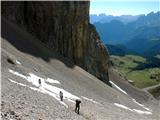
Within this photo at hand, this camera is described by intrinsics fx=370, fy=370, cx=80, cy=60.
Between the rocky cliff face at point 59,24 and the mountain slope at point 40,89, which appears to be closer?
the mountain slope at point 40,89

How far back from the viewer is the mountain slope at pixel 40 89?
1400 inches

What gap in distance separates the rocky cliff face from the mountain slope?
838 cm

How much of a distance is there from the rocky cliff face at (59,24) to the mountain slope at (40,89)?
8382 millimetres

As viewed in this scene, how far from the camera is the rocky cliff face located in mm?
90400

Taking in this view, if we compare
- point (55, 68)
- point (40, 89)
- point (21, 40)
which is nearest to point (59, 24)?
point (21, 40)

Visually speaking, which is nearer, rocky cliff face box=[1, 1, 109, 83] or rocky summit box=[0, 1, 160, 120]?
rocky summit box=[0, 1, 160, 120]

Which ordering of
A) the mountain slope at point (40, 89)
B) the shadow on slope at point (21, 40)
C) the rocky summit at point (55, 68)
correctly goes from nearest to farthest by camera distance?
the mountain slope at point (40, 89) → the rocky summit at point (55, 68) → the shadow on slope at point (21, 40)

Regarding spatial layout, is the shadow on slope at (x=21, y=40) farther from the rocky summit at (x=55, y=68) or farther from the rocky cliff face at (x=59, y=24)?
the rocky cliff face at (x=59, y=24)

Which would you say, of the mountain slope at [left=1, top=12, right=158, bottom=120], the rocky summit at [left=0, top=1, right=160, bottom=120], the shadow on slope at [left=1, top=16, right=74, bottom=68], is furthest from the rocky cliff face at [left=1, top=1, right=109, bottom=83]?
the mountain slope at [left=1, top=12, right=158, bottom=120]

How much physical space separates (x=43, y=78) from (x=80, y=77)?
21.7 m

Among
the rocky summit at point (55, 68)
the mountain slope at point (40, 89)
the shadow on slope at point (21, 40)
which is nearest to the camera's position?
the mountain slope at point (40, 89)

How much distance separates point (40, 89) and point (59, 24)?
163 feet

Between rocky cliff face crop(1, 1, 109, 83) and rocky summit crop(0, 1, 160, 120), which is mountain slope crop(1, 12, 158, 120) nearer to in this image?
rocky summit crop(0, 1, 160, 120)

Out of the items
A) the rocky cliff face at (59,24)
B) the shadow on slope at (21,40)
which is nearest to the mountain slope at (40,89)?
the shadow on slope at (21,40)
